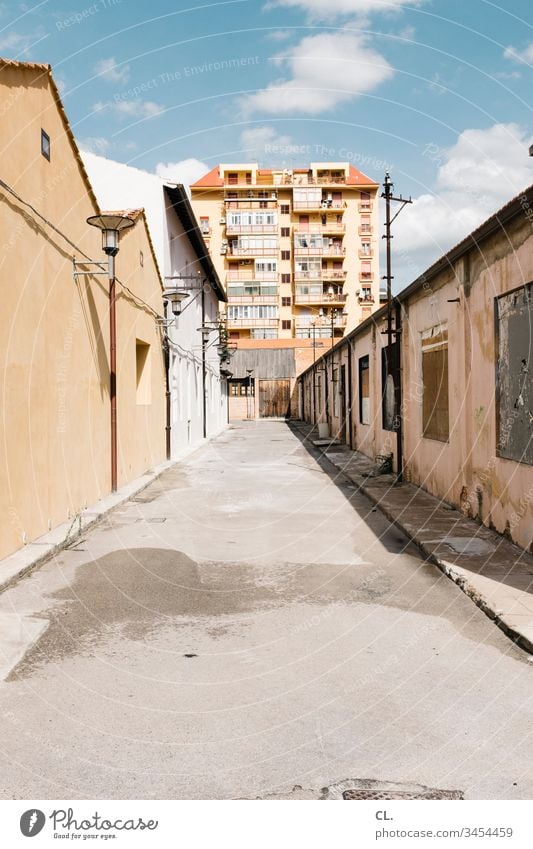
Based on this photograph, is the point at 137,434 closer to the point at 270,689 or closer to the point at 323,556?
the point at 323,556

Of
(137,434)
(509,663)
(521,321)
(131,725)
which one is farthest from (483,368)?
(137,434)

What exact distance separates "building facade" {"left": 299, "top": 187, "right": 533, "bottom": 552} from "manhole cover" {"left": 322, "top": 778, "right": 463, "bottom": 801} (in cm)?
454

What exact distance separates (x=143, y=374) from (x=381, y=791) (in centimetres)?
1408

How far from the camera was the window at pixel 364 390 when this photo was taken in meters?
19.1

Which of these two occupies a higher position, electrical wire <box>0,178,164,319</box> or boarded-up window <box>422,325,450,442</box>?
electrical wire <box>0,178,164,319</box>

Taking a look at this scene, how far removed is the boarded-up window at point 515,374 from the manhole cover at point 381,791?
4739 millimetres

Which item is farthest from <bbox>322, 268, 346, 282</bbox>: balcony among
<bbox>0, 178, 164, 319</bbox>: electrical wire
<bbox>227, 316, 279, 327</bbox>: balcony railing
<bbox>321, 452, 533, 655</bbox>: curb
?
<bbox>321, 452, 533, 655</bbox>: curb

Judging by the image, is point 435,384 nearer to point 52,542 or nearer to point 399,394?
point 399,394

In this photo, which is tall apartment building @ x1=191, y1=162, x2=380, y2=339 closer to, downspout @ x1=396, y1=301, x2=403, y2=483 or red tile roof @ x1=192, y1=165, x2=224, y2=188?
red tile roof @ x1=192, y1=165, x2=224, y2=188

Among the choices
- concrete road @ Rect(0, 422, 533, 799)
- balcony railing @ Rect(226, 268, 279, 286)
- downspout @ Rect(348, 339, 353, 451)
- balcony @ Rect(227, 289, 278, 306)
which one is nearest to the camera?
concrete road @ Rect(0, 422, 533, 799)

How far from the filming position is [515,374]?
7.53m

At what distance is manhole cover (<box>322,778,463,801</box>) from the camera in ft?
9.53

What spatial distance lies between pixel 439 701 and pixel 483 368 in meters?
5.57

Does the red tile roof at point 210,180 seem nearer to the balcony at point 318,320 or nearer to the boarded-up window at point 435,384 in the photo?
the balcony at point 318,320
